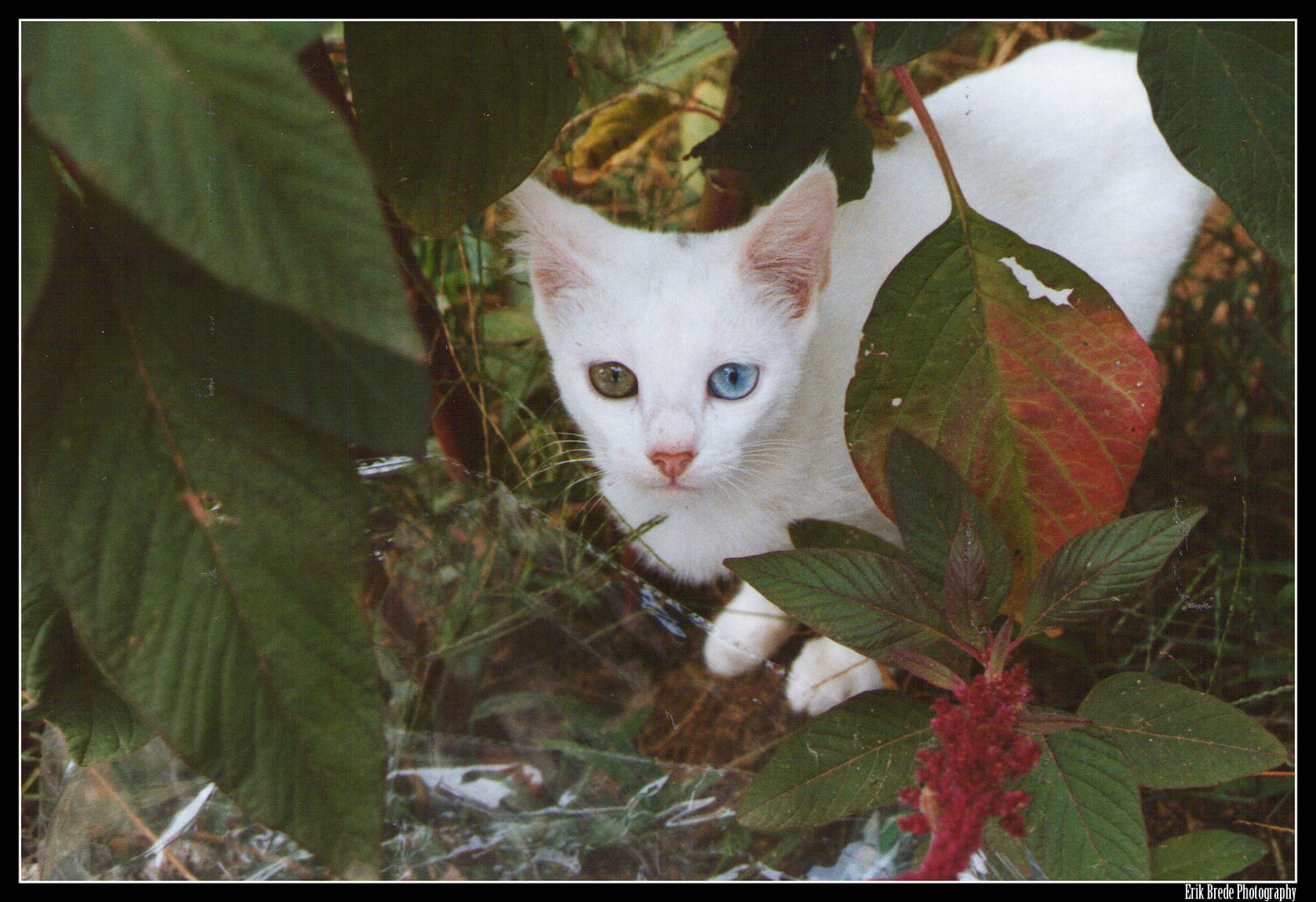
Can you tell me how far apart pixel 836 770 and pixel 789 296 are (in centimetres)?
40

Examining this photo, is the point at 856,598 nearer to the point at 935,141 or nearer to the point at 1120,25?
the point at 935,141

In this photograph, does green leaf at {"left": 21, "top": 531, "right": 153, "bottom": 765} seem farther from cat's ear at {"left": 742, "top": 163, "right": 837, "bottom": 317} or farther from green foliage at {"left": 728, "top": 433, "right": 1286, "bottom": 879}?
cat's ear at {"left": 742, "top": 163, "right": 837, "bottom": 317}

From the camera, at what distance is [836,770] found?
649 mm

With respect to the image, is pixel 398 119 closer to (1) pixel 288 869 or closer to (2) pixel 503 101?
(2) pixel 503 101

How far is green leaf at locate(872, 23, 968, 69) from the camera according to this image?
602 millimetres

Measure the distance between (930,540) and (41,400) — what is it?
522 mm

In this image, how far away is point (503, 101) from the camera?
0.63 m

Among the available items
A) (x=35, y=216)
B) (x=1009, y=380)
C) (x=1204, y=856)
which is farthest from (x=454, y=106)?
(x=1204, y=856)

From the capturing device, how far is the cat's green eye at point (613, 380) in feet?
2.76

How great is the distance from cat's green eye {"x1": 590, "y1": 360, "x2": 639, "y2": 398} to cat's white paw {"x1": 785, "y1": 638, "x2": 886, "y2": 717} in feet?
1.12

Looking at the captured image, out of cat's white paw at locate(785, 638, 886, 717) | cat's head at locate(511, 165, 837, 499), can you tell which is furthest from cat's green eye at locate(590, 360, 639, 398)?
cat's white paw at locate(785, 638, 886, 717)

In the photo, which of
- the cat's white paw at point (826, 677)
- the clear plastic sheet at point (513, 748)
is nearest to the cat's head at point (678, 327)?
the clear plastic sheet at point (513, 748)
